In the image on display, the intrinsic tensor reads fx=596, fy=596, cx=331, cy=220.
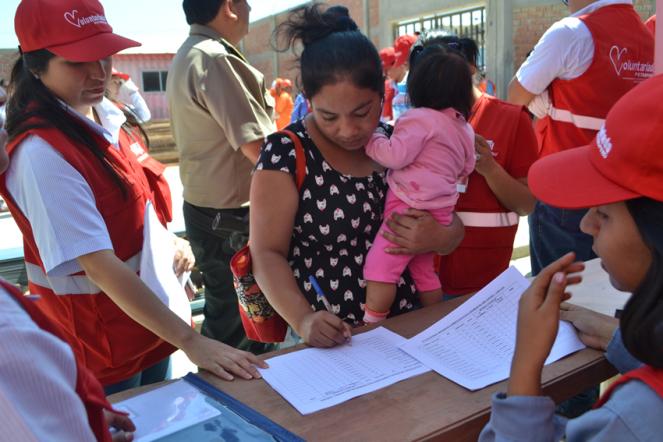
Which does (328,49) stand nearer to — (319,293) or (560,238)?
(319,293)

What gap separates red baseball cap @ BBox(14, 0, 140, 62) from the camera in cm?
147

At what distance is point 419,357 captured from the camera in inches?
52.1

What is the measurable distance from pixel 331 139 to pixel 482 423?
82cm

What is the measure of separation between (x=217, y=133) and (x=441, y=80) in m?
1.20

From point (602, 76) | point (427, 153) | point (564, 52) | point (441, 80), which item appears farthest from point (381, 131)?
point (602, 76)

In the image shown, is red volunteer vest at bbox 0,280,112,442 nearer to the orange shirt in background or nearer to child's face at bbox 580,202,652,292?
child's face at bbox 580,202,652,292

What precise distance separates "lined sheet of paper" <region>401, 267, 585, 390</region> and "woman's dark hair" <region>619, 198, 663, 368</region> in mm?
415

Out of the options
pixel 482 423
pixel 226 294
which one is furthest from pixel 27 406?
pixel 226 294

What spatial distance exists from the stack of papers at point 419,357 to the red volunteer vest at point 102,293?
488mm

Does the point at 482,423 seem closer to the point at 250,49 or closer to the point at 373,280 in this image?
the point at 373,280

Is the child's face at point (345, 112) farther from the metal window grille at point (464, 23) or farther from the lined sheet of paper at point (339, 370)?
the metal window grille at point (464, 23)

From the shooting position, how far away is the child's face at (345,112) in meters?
1.52

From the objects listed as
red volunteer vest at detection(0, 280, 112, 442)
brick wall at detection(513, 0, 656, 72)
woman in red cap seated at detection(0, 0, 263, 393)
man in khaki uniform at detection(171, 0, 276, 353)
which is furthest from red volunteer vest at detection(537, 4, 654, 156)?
brick wall at detection(513, 0, 656, 72)

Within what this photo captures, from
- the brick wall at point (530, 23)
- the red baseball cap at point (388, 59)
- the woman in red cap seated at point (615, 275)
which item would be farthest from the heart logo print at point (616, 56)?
the brick wall at point (530, 23)
